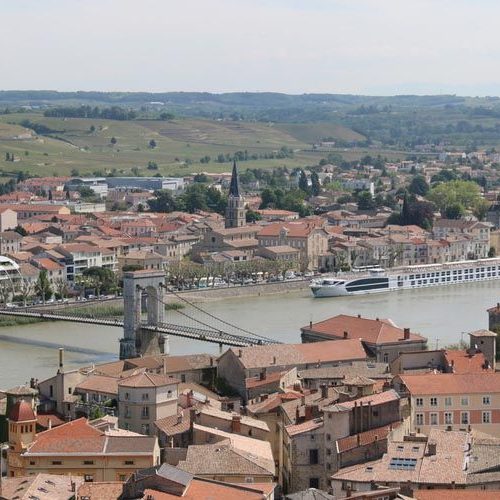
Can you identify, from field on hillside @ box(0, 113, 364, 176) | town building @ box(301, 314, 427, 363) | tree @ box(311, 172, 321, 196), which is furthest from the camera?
field on hillside @ box(0, 113, 364, 176)

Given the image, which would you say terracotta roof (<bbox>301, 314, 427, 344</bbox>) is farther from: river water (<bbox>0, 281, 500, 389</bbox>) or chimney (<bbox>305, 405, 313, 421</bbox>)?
chimney (<bbox>305, 405, 313, 421</bbox>)

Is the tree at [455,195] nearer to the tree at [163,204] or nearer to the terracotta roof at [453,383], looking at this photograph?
the tree at [163,204]

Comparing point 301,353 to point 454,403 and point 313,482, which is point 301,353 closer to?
point 454,403

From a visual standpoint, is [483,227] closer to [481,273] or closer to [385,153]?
[481,273]

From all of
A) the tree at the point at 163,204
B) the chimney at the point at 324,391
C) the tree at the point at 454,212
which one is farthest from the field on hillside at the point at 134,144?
the chimney at the point at 324,391

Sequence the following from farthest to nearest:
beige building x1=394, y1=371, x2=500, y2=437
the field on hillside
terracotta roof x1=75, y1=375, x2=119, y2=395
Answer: the field on hillside → terracotta roof x1=75, y1=375, x2=119, y2=395 → beige building x1=394, y1=371, x2=500, y2=437

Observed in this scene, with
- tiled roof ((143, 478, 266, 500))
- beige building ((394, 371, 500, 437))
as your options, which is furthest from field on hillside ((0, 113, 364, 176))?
tiled roof ((143, 478, 266, 500))
